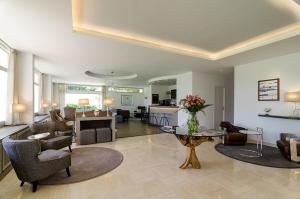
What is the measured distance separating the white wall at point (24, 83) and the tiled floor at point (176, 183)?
208 centimetres

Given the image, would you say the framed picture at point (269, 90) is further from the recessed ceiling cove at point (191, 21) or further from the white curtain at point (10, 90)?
the white curtain at point (10, 90)

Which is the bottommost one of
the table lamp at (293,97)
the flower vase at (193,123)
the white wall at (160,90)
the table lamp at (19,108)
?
the flower vase at (193,123)

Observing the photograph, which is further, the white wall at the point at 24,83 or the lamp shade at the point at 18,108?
the white wall at the point at 24,83

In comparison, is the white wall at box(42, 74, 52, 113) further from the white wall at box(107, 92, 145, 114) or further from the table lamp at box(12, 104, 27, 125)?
the white wall at box(107, 92, 145, 114)

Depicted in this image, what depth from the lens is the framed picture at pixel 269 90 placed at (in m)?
5.24

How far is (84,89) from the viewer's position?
13766 mm

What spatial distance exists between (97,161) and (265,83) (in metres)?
5.77

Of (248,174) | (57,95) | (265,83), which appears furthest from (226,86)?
(57,95)

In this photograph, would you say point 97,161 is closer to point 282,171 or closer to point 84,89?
point 282,171

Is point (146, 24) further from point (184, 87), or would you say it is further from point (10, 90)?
point (184, 87)

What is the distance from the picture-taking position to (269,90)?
5453mm

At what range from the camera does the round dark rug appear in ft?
10.0

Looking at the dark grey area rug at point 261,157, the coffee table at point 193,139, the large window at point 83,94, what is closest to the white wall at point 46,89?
the large window at point 83,94

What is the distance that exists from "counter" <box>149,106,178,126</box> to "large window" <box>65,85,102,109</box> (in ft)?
18.6
